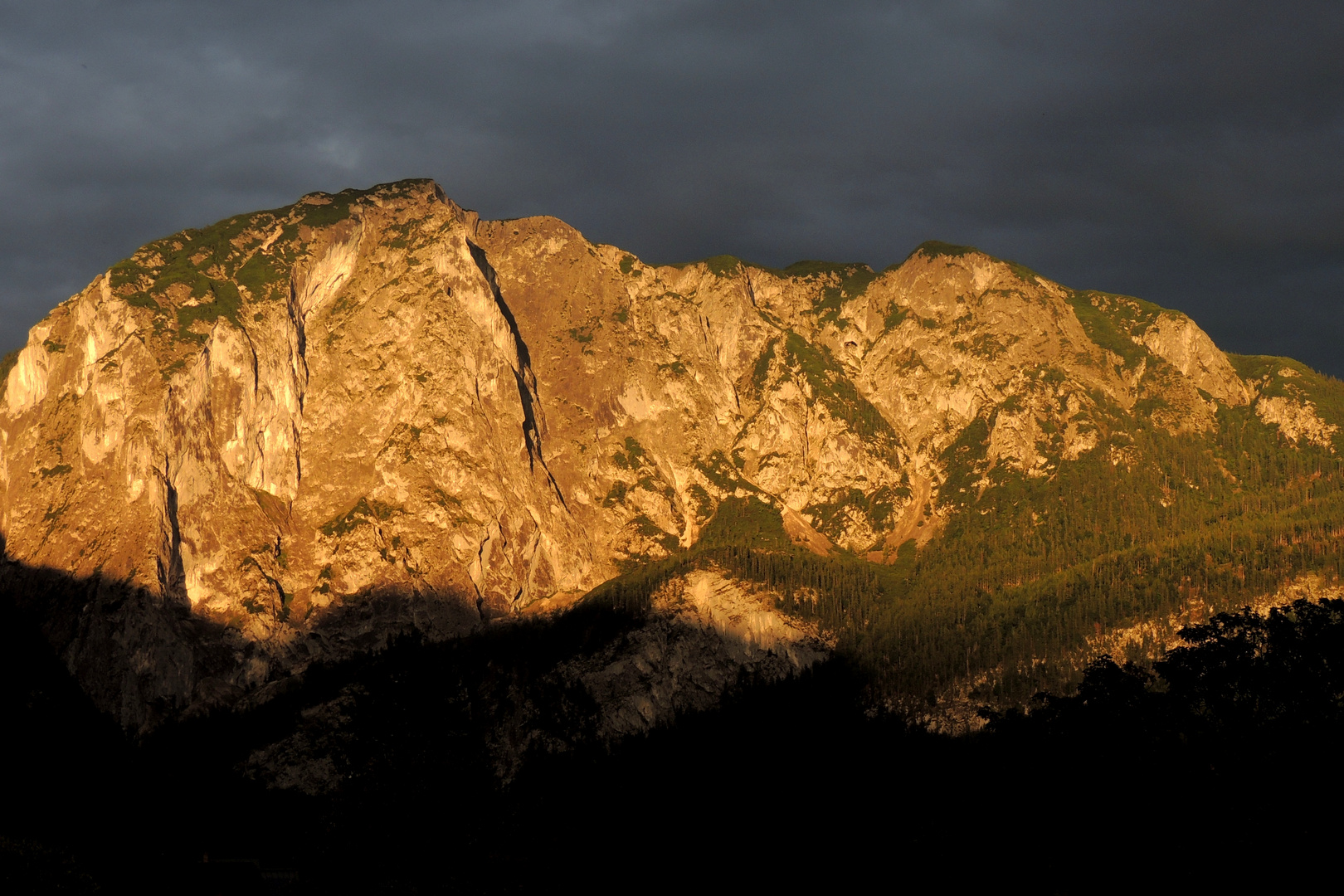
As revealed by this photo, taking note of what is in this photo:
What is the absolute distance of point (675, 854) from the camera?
159 meters

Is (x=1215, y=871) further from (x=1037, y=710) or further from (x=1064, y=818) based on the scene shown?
(x=1037, y=710)

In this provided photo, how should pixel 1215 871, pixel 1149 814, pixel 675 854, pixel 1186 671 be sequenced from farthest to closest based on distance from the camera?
pixel 675 854
pixel 1186 671
pixel 1149 814
pixel 1215 871

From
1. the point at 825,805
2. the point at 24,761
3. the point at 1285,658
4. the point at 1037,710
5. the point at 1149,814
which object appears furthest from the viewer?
the point at 24,761

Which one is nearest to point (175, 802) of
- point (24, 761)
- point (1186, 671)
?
point (24, 761)

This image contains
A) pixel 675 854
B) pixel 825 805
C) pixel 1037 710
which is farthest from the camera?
pixel 825 805

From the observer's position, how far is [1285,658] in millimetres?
74750

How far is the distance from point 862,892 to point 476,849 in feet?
268

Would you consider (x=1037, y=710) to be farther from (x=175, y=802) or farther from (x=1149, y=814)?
(x=175, y=802)

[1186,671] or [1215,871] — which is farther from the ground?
[1186,671]

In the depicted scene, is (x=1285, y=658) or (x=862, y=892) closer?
(x=1285, y=658)

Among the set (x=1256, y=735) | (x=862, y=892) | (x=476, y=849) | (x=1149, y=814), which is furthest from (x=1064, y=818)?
(x=476, y=849)

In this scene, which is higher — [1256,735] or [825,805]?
[1256,735]

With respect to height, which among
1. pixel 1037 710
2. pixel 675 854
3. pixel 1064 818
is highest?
pixel 1037 710

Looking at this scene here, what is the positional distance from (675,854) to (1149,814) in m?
97.8
